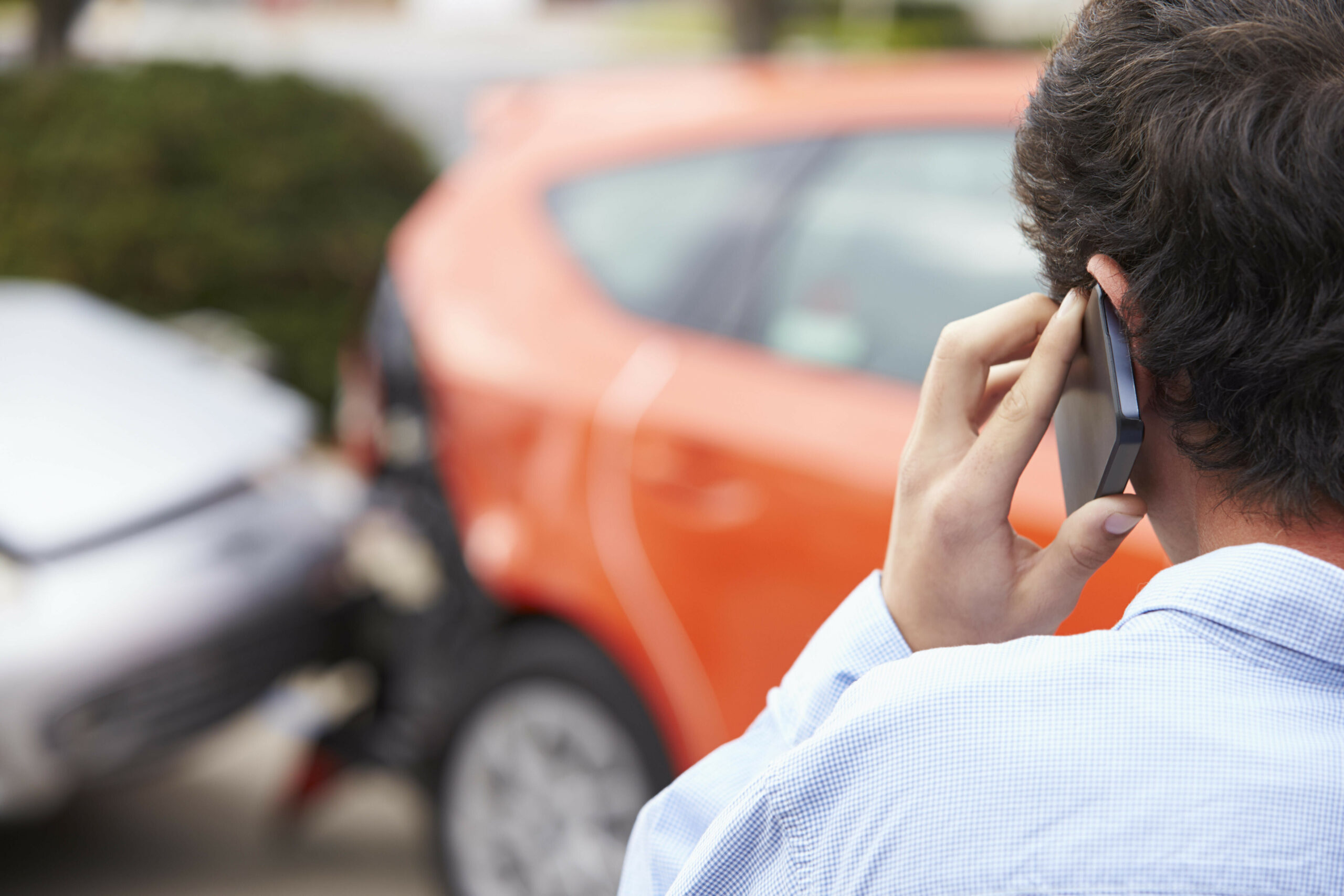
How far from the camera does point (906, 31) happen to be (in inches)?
579

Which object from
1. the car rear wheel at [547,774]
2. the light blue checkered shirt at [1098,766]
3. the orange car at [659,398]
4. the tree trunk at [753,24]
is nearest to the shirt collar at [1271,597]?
the light blue checkered shirt at [1098,766]

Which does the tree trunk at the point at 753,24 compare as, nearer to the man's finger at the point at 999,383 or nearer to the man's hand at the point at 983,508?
the man's finger at the point at 999,383

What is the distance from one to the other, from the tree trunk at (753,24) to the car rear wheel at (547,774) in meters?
6.81

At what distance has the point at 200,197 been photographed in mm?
6633

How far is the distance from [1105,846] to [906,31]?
15.1 meters

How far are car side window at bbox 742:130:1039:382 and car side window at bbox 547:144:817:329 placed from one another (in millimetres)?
78

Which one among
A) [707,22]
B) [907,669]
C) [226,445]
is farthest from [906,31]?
[907,669]

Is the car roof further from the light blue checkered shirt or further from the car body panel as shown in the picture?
the light blue checkered shirt

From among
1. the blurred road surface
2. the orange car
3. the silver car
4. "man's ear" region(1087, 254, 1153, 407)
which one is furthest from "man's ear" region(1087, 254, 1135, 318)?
the silver car

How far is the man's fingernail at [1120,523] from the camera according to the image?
90 centimetres

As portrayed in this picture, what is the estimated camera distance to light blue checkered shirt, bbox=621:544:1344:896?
0.65 metres

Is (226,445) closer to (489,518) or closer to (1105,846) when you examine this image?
(489,518)

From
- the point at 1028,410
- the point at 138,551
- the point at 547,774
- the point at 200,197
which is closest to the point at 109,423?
the point at 138,551

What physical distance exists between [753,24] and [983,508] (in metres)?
8.15
